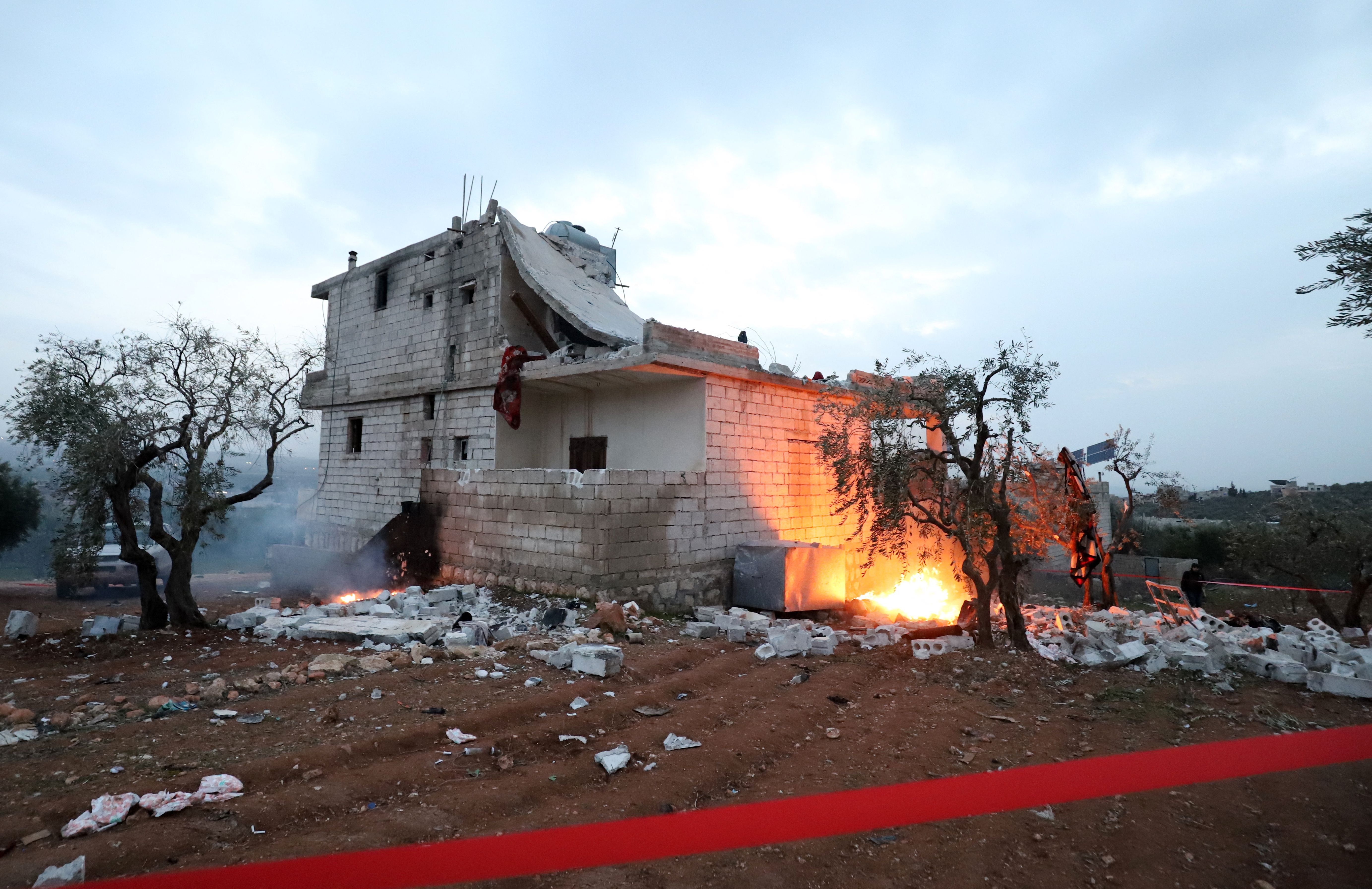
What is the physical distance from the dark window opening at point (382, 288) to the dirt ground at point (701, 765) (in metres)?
11.3

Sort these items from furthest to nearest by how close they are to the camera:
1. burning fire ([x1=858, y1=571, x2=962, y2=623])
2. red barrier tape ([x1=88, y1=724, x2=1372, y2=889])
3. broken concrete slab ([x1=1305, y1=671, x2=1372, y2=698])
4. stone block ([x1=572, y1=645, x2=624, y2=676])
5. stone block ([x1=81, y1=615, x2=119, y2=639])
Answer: burning fire ([x1=858, y1=571, x2=962, y2=623]) < stone block ([x1=81, y1=615, x2=119, y2=639]) < stone block ([x1=572, y1=645, x2=624, y2=676]) < broken concrete slab ([x1=1305, y1=671, x2=1372, y2=698]) < red barrier tape ([x1=88, y1=724, x2=1372, y2=889])

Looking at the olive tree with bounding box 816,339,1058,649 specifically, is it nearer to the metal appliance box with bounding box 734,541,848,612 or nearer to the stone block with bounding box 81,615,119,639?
the metal appliance box with bounding box 734,541,848,612

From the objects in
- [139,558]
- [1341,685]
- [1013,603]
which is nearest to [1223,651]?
[1341,685]

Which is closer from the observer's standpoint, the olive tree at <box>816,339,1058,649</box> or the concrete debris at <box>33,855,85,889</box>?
the concrete debris at <box>33,855,85,889</box>

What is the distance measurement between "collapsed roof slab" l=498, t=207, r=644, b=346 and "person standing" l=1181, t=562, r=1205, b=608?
14.6 m

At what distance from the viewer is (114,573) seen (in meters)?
16.5

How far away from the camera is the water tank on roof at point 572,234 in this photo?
61.2 ft

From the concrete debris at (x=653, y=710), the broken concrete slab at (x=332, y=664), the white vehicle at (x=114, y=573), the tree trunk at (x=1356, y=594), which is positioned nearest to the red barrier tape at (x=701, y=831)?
the concrete debris at (x=653, y=710)

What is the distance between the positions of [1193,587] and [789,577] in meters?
12.6

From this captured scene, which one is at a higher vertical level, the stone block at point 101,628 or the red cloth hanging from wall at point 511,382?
the red cloth hanging from wall at point 511,382

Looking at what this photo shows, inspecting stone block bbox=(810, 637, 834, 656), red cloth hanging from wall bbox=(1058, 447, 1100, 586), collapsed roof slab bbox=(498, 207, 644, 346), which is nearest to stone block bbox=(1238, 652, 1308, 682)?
stone block bbox=(810, 637, 834, 656)

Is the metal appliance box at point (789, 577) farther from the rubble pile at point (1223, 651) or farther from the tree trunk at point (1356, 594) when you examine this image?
the tree trunk at point (1356, 594)

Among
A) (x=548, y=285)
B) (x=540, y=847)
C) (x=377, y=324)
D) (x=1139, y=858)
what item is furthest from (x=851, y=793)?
(x=377, y=324)

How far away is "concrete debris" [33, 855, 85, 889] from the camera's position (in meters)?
3.05
